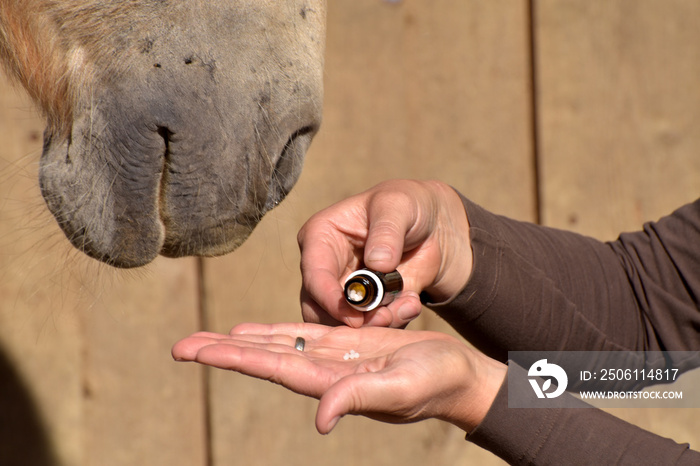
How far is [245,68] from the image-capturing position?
84cm

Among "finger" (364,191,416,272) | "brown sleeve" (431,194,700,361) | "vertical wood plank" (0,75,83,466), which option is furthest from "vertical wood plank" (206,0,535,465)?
"finger" (364,191,416,272)

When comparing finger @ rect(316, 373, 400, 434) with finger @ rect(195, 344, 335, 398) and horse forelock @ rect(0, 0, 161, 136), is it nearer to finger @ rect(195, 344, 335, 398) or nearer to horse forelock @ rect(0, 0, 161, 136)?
finger @ rect(195, 344, 335, 398)

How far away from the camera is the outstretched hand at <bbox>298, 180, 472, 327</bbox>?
2.89 feet

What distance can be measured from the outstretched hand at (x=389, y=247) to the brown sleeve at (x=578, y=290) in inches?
1.3

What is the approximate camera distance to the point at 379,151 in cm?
170

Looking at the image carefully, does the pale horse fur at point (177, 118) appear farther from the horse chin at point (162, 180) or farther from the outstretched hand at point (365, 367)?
the outstretched hand at point (365, 367)

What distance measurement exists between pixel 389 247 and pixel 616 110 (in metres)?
1.22

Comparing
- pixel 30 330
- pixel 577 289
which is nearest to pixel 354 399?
pixel 577 289

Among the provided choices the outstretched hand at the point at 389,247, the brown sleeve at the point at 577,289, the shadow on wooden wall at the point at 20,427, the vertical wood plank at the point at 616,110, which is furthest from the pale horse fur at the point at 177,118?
the vertical wood plank at the point at 616,110

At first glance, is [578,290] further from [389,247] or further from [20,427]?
[20,427]

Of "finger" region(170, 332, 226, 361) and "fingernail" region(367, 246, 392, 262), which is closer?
"finger" region(170, 332, 226, 361)

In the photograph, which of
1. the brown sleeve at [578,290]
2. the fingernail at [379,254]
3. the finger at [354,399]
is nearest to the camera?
the finger at [354,399]

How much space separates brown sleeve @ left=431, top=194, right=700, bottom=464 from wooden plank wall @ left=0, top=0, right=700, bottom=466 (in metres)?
0.56

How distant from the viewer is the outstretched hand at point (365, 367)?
2.28ft
